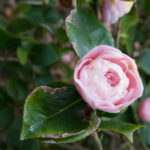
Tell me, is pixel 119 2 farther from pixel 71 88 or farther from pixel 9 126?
pixel 9 126

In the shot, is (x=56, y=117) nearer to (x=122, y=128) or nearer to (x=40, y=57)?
(x=122, y=128)

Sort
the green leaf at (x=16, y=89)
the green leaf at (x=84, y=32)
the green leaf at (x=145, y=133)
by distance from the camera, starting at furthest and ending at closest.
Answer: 1. the green leaf at (x=16, y=89)
2. the green leaf at (x=145, y=133)
3. the green leaf at (x=84, y=32)

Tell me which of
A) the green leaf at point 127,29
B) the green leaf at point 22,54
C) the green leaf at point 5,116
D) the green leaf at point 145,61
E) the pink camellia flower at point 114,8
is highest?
the pink camellia flower at point 114,8

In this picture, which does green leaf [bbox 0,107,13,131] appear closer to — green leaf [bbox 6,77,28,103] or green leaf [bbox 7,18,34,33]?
green leaf [bbox 6,77,28,103]

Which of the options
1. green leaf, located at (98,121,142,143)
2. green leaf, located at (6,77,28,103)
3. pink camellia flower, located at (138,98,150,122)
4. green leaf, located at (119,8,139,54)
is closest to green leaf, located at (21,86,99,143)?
green leaf, located at (98,121,142,143)

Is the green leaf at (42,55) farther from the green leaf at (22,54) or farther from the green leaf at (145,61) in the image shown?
the green leaf at (145,61)

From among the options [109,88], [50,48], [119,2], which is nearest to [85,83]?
[109,88]

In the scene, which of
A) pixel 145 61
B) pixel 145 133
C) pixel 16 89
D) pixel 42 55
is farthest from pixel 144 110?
pixel 16 89

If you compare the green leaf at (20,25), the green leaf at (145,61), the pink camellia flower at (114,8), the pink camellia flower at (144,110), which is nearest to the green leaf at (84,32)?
the pink camellia flower at (114,8)
